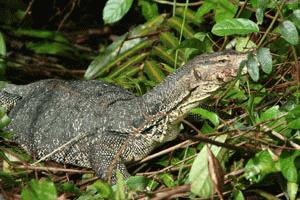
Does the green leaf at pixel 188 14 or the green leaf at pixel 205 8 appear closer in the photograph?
the green leaf at pixel 205 8

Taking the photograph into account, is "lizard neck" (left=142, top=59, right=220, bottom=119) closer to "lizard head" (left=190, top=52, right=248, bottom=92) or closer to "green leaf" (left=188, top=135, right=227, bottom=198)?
"lizard head" (left=190, top=52, right=248, bottom=92)

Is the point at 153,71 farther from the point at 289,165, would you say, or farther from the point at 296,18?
the point at 289,165

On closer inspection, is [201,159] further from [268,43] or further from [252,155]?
[268,43]

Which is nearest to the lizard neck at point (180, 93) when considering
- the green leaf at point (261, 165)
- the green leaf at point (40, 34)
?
the green leaf at point (261, 165)

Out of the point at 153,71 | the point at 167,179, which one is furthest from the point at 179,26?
the point at 167,179

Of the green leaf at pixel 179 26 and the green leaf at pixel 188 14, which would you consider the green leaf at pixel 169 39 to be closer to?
the green leaf at pixel 179 26

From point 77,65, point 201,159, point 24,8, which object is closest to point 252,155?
point 201,159
